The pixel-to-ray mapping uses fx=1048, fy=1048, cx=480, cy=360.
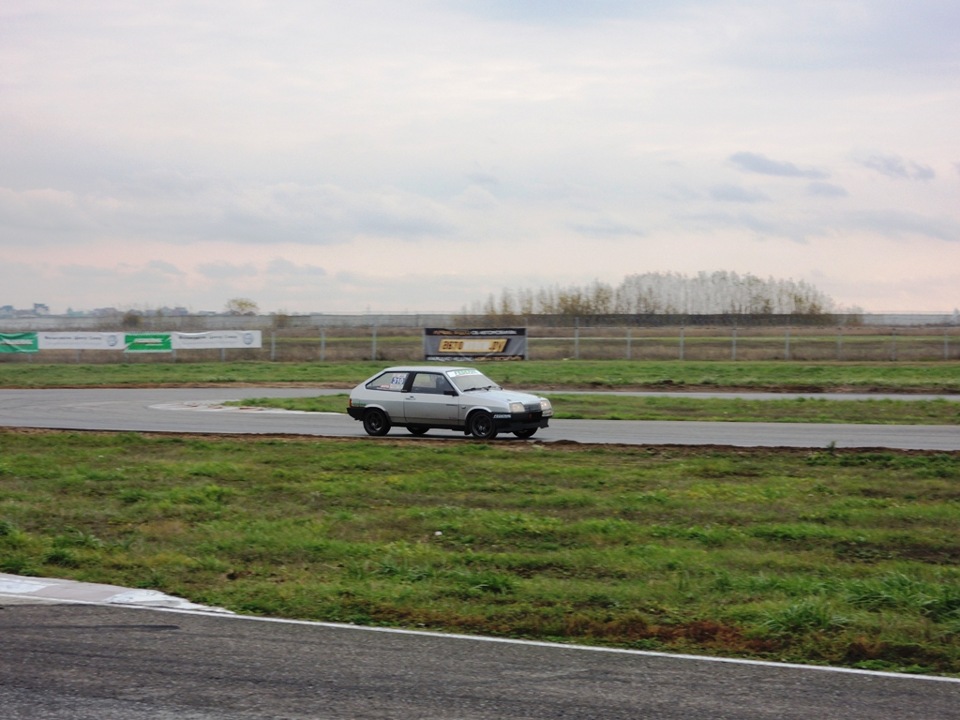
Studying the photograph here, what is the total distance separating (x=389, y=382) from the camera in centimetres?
2078

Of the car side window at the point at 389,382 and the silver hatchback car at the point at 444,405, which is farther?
the car side window at the point at 389,382

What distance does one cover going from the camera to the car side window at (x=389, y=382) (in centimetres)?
2061

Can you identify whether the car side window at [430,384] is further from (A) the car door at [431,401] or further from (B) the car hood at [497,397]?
(B) the car hood at [497,397]

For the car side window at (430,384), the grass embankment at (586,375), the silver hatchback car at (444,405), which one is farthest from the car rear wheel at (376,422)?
the grass embankment at (586,375)

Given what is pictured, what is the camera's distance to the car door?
20.0 m

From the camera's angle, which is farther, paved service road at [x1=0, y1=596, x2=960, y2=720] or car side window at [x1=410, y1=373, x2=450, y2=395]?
car side window at [x1=410, y1=373, x2=450, y2=395]

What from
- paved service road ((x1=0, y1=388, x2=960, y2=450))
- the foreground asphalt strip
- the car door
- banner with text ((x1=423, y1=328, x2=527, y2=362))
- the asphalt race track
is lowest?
the foreground asphalt strip

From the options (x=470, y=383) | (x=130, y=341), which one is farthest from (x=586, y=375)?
(x=130, y=341)

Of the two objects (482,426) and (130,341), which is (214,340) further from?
(482,426)

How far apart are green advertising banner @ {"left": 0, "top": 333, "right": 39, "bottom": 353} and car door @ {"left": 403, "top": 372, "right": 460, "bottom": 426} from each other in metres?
37.5

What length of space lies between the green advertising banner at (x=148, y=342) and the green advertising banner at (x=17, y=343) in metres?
5.01

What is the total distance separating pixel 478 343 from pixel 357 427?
955 inches

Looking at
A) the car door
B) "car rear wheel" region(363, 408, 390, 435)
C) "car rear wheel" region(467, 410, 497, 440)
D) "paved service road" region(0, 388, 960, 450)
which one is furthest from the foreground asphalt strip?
"car rear wheel" region(363, 408, 390, 435)

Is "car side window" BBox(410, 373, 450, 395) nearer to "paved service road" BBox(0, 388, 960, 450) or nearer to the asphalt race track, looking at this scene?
"paved service road" BBox(0, 388, 960, 450)
